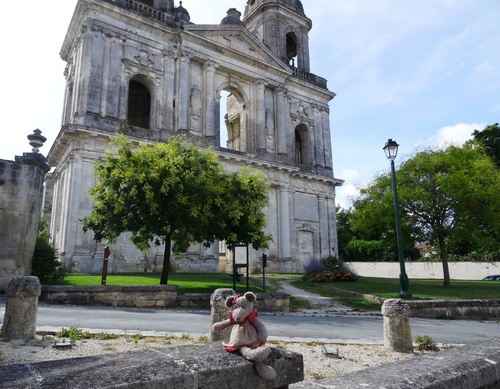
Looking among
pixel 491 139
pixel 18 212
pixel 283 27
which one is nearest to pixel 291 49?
pixel 283 27

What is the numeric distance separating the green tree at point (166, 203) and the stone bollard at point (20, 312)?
6897mm

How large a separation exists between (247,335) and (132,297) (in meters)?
9.79

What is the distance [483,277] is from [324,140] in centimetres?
1971

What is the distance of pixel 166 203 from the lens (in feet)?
A: 45.0

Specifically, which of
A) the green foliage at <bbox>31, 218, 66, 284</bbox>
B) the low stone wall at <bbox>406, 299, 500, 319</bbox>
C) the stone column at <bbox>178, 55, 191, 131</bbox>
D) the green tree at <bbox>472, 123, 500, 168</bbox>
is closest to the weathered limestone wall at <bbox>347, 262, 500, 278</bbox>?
the green tree at <bbox>472, 123, 500, 168</bbox>

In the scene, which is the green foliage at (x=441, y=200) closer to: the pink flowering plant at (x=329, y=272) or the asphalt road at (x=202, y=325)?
the pink flowering plant at (x=329, y=272)

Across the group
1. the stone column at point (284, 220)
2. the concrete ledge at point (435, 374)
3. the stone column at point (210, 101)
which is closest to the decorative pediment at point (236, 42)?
the stone column at point (210, 101)

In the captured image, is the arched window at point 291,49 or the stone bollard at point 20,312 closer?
the stone bollard at point 20,312

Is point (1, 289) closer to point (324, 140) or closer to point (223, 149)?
point (223, 149)

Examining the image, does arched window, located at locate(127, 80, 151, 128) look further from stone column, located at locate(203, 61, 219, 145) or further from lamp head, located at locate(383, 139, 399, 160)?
lamp head, located at locate(383, 139, 399, 160)

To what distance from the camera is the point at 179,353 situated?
2408 mm

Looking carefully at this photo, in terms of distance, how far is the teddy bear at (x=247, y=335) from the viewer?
2373mm

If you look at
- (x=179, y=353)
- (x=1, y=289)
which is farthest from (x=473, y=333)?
(x=1, y=289)

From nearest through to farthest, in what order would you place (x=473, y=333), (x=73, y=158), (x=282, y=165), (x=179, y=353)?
1. (x=179, y=353)
2. (x=473, y=333)
3. (x=73, y=158)
4. (x=282, y=165)
